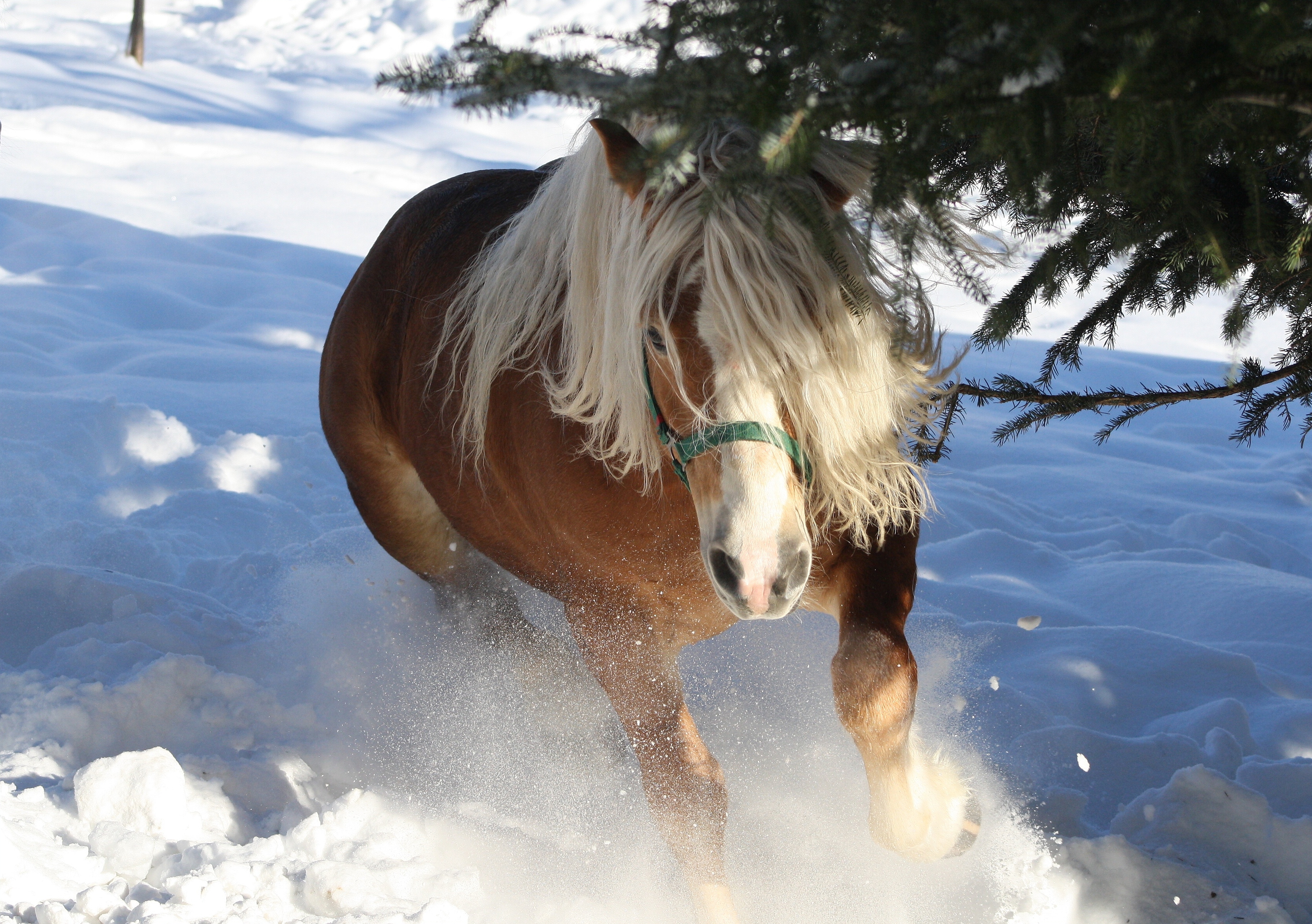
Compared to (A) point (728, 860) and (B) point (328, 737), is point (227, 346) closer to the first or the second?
(B) point (328, 737)

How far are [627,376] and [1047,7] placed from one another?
974mm

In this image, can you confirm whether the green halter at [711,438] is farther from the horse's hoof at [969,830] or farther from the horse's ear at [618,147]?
the horse's hoof at [969,830]

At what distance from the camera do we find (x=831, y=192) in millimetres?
1531

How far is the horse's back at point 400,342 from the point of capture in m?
2.59

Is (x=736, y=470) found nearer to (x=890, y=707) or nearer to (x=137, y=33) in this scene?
(x=890, y=707)

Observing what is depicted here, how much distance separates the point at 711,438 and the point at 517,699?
5.07ft

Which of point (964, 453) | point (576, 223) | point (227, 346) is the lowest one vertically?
point (227, 346)

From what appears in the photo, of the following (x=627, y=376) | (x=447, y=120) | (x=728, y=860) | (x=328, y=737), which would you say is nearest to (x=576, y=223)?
(x=627, y=376)

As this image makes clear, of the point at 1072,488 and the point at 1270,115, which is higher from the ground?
the point at 1270,115

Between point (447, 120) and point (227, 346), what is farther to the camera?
point (447, 120)

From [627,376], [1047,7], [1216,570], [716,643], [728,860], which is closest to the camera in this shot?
[1047,7]

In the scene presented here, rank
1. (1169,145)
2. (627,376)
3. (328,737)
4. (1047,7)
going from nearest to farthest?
(1047,7) → (1169,145) → (627,376) → (328,737)

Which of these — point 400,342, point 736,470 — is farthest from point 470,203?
point 736,470

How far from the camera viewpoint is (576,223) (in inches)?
71.5
